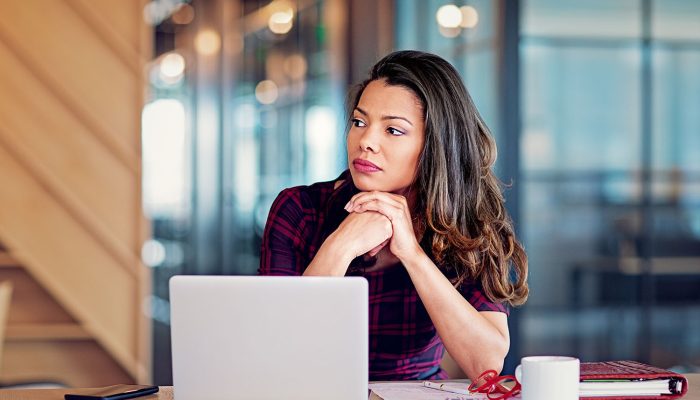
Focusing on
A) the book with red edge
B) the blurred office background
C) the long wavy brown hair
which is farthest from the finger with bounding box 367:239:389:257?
the blurred office background

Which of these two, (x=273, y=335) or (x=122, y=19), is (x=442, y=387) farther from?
(x=122, y=19)

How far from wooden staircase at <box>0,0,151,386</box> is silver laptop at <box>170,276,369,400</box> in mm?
2635

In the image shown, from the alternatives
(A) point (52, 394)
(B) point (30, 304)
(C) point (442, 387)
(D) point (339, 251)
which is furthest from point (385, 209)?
(B) point (30, 304)

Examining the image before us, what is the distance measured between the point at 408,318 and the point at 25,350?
2.45 meters

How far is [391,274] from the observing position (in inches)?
89.5

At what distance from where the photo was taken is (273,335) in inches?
60.1

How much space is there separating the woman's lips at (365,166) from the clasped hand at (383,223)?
0.05 metres

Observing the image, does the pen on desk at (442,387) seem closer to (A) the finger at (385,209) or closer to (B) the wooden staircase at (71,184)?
(A) the finger at (385,209)

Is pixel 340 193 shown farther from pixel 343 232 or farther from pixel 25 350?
pixel 25 350

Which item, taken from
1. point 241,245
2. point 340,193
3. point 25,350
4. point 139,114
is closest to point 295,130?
point 241,245

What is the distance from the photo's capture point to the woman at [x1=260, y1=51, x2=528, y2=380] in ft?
6.87

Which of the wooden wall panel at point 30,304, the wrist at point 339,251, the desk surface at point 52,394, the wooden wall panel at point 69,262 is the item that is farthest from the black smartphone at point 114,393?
the wooden wall panel at point 30,304

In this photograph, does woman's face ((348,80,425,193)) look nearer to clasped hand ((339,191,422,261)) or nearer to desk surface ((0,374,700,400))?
clasped hand ((339,191,422,261))

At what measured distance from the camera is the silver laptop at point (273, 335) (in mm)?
1522
